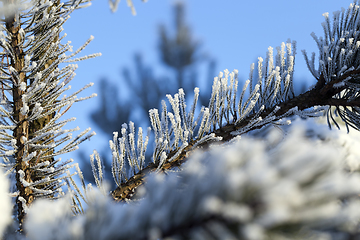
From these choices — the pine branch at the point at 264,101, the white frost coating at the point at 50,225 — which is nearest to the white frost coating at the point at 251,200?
the white frost coating at the point at 50,225

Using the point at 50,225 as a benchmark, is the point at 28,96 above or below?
above

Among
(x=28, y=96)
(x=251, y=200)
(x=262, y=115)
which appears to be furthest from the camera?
(x=262, y=115)

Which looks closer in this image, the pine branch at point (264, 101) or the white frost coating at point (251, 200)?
the white frost coating at point (251, 200)

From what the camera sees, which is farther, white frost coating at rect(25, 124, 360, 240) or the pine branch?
the pine branch

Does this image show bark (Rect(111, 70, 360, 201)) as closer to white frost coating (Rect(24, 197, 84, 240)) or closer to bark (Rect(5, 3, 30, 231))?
bark (Rect(5, 3, 30, 231))

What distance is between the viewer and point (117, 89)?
409 cm

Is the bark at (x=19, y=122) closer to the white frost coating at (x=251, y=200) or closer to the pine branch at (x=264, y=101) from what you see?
the pine branch at (x=264, y=101)

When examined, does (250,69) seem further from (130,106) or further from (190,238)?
(130,106)

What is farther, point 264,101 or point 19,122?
point 264,101

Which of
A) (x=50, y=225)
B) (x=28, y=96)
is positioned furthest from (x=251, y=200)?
(x=28, y=96)

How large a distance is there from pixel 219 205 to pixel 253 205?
3cm

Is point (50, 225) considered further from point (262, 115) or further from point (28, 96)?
point (262, 115)

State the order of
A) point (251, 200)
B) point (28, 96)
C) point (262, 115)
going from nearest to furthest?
point (251, 200), point (28, 96), point (262, 115)

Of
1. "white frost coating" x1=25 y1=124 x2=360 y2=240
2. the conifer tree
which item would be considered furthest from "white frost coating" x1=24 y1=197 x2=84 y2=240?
the conifer tree
